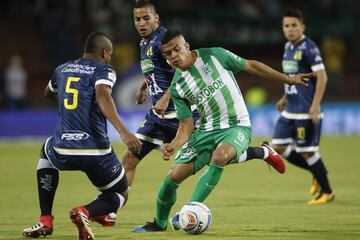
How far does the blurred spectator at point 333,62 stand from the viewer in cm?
2783

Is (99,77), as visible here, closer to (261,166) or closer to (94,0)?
(261,166)

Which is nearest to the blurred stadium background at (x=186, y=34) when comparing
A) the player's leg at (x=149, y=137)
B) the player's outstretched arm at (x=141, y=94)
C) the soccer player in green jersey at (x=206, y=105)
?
the player's outstretched arm at (x=141, y=94)

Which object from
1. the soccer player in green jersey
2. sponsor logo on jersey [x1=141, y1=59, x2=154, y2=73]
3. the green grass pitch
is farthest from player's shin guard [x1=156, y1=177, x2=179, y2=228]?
sponsor logo on jersey [x1=141, y1=59, x2=154, y2=73]

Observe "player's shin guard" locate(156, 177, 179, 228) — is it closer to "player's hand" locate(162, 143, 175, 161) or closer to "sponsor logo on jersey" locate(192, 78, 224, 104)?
"player's hand" locate(162, 143, 175, 161)

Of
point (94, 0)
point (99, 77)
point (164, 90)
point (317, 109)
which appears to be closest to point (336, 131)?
point (94, 0)

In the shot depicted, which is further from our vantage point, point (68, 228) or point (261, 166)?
point (261, 166)

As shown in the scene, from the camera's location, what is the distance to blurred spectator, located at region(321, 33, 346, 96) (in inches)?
1096

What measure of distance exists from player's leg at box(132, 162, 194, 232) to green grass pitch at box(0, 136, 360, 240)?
159 mm

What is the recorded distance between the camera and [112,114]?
7922mm

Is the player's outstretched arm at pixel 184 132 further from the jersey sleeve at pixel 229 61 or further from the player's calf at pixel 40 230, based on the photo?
the player's calf at pixel 40 230

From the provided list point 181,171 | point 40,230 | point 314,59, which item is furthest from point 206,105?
point 314,59

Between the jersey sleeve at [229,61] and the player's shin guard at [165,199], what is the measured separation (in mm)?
1310

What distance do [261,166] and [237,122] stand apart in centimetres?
823

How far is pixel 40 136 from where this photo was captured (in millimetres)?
22875
